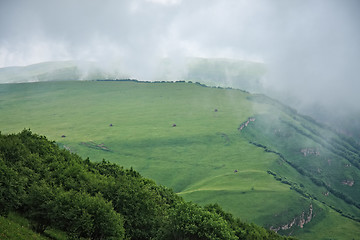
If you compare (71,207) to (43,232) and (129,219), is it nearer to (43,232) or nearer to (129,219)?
(43,232)

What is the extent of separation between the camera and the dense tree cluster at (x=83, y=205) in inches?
2079

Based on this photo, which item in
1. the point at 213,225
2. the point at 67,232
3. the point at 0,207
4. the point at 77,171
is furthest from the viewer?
the point at 77,171

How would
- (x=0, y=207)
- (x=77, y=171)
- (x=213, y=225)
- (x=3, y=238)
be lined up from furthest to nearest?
1. (x=77, y=171)
2. (x=213, y=225)
3. (x=0, y=207)
4. (x=3, y=238)

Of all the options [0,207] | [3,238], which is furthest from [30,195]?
[3,238]

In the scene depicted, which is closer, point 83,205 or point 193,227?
point 83,205

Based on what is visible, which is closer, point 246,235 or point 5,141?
point 5,141

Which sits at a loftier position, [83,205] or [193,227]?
[83,205]

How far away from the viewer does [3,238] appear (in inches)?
1639

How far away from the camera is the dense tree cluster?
52.8 meters

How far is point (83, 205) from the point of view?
5441cm

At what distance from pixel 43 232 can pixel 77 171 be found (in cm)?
2132

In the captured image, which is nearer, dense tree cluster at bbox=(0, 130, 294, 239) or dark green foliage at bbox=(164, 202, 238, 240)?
dense tree cluster at bbox=(0, 130, 294, 239)

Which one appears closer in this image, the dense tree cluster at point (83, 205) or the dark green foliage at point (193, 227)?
the dense tree cluster at point (83, 205)

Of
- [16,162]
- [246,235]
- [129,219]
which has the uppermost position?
[16,162]
